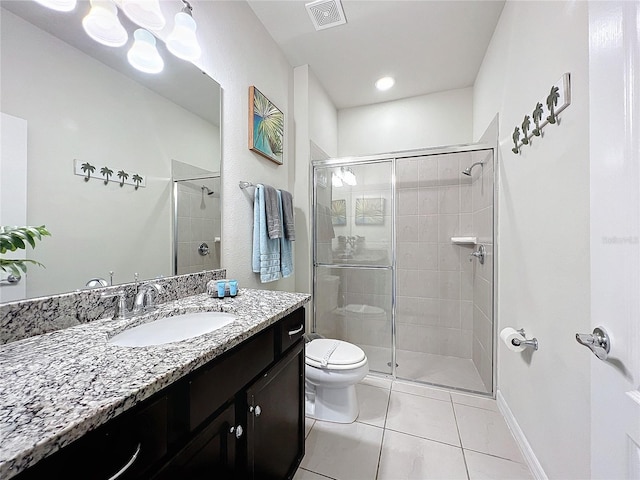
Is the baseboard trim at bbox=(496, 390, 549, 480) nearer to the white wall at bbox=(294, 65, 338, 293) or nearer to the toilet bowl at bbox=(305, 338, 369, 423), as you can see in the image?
the toilet bowl at bbox=(305, 338, 369, 423)

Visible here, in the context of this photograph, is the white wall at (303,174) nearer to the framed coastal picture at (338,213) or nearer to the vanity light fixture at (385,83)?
the framed coastal picture at (338,213)

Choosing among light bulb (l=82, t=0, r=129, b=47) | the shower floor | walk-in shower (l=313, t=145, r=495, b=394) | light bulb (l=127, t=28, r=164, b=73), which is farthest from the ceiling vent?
the shower floor

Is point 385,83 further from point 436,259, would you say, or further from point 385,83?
point 436,259

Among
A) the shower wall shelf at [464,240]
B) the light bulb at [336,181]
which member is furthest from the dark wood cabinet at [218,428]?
the shower wall shelf at [464,240]

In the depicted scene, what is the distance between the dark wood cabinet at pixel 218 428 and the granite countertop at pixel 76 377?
0.14 feet

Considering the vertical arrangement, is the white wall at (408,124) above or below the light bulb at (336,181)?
above

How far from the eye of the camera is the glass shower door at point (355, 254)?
7.64 ft

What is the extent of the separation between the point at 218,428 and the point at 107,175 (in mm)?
952

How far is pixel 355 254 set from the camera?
95.6 inches

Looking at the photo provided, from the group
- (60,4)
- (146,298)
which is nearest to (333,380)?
(146,298)

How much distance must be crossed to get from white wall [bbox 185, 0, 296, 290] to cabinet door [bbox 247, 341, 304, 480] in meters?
0.71

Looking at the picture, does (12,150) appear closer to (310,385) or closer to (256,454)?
(256,454)

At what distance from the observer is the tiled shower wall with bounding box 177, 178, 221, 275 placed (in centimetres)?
127

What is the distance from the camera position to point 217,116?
4.79 feet
